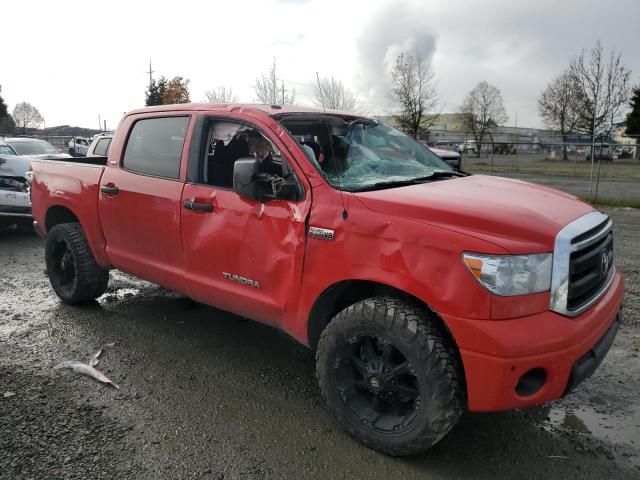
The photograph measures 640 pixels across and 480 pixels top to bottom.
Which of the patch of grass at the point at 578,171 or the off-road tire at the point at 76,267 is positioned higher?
the patch of grass at the point at 578,171

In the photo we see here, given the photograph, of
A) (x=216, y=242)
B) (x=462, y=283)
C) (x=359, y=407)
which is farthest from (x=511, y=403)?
(x=216, y=242)

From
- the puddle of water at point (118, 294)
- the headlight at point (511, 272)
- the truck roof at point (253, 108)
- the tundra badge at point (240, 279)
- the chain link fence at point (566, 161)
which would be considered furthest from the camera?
the chain link fence at point (566, 161)

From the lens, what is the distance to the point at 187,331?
4617mm

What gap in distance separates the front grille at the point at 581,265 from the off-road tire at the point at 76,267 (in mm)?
4020

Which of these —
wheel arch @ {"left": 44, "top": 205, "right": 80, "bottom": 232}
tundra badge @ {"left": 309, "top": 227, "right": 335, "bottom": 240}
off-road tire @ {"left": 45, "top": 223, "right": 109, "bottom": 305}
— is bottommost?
off-road tire @ {"left": 45, "top": 223, "right": 109, "bottom": 305}

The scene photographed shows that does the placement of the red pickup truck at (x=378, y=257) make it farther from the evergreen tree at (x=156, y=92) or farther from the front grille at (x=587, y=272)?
the evergreen tree at (x=156, y=92)

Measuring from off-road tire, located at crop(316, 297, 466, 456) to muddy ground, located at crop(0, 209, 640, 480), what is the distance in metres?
0.14

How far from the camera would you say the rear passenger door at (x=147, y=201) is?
3.95 m

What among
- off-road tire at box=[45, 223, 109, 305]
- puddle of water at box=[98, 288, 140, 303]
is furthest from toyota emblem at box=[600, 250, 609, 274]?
puddle of water at box=[98, 288, 140, 303]

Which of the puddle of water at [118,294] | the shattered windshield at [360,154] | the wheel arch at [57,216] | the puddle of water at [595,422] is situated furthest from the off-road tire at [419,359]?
the wheel arch at [57,216]

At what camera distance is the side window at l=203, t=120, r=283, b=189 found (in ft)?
12.1

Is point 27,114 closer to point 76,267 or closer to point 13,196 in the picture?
point 13,196

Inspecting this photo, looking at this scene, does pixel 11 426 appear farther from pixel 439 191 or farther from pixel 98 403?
pixel 439 191

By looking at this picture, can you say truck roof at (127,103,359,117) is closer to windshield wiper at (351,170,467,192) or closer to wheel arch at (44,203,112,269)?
windshield wiper at (351,170,467,192)
